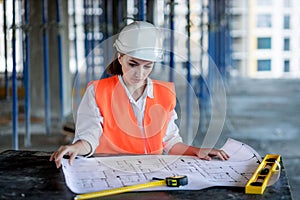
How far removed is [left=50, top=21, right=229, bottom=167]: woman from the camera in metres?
2.48

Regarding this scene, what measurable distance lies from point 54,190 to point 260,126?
20.5 ft

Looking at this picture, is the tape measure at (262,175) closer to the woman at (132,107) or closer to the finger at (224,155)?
the finger at (224,155)

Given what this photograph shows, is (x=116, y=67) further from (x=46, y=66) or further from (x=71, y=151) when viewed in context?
(x=46, y=66)

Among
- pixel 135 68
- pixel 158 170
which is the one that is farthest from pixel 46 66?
pixel 158 170

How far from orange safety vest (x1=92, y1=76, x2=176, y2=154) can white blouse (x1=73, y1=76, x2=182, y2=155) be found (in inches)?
0.8

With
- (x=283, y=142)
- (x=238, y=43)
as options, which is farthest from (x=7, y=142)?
(x=238, y=43)

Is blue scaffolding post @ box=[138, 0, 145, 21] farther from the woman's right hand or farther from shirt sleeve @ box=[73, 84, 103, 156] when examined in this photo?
the woman's right hand

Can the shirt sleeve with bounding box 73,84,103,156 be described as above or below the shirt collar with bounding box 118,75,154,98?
below

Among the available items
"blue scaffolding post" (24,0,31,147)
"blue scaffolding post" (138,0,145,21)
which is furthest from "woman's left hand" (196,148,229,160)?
"blue scaffolding post" (24,0,31,147)

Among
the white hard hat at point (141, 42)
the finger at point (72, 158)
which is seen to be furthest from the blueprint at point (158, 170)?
the white hard hat at point (141, 42)

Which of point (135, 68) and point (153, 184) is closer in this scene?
point (153, 184)

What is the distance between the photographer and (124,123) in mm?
2654

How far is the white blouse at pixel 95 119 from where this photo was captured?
251 cm

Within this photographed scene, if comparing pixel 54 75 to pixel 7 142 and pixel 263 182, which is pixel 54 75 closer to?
pixel 7 142
